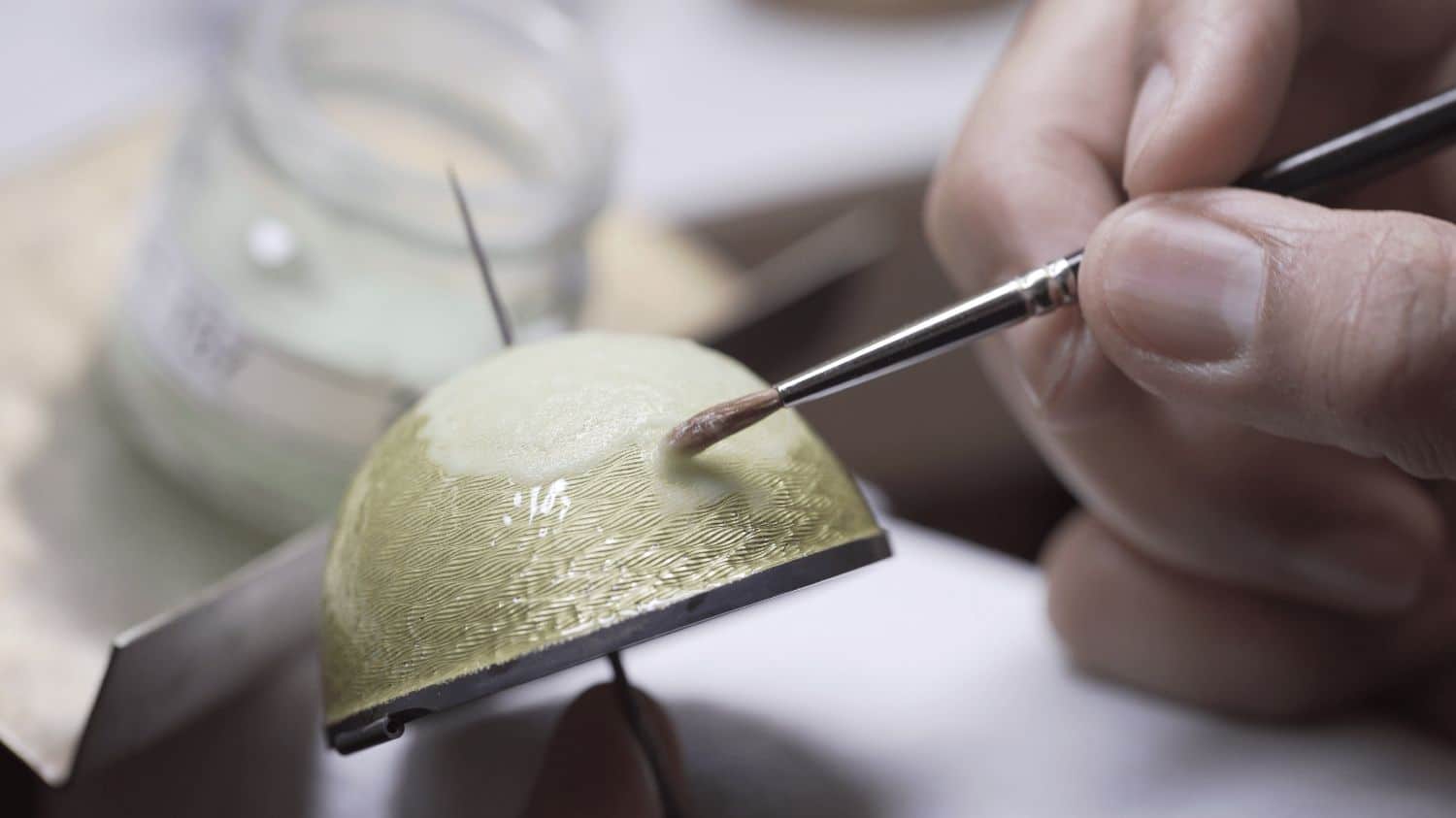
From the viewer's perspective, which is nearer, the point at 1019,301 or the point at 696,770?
the point at 1019,301

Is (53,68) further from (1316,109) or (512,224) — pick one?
(1316,109)

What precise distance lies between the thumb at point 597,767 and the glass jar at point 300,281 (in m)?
0.19

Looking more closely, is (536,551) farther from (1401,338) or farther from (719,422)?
(1401,338)

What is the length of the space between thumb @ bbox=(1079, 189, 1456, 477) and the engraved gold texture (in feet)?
0.37

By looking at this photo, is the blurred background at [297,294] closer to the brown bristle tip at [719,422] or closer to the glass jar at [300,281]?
the glass jar at [300,281]

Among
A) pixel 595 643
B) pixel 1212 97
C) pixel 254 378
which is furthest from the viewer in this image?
pixel 254 378

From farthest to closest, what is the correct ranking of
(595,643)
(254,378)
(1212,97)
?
1. (254,378)
2. (1212,97)
3. (595,643)

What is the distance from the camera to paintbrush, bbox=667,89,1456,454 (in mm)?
386

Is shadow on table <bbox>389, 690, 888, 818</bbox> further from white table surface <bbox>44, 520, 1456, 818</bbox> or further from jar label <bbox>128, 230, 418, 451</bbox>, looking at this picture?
jar label <bbox>128, 230, 418, 451</bbox>

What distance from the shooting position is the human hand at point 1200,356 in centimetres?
41

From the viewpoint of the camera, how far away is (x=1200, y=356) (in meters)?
0.41

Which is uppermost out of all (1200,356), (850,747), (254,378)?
(254,378)

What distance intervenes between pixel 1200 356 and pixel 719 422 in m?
0.16

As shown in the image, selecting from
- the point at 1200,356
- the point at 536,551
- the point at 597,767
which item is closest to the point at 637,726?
the point at 597,767
